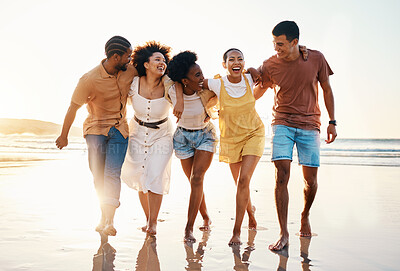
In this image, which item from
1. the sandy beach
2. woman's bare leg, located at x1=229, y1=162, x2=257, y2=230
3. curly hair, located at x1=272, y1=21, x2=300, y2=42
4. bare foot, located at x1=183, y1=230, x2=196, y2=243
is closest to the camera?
the sandy beach

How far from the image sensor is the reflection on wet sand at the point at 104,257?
3.38 meters

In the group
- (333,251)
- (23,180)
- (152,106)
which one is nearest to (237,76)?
(152,106)

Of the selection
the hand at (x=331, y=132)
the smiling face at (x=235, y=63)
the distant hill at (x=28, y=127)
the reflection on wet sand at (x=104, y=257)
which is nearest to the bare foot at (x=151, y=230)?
the reflection on wet sand at (x=104, y=257)

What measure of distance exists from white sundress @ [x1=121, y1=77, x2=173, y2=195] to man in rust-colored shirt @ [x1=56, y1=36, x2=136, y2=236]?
143 mm

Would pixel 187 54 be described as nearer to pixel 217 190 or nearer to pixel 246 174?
pixel 246 174

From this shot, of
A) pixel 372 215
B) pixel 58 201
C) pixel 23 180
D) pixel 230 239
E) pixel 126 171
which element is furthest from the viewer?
pixel 23 180

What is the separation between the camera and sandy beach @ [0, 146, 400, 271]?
11.6 feet

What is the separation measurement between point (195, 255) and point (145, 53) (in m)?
2.26

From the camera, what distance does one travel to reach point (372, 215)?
5.72 meters

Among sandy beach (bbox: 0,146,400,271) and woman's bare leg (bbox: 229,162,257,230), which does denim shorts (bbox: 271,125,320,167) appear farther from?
sandy beach (bbox: 0,146,400,271)

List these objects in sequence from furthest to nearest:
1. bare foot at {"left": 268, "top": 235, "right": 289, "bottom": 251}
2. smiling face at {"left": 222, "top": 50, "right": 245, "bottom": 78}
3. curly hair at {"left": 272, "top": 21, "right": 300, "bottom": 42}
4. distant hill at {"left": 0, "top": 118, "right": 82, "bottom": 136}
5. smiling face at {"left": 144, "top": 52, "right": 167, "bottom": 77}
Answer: distant hill at {"left": 0, "top": 118, "right": 82, "bottom": 136}, smiling face at {"left": 144, "top": 52, "right": 167, "bottom": 77}, smiling face at {"left": 222, "top": 50, "right": 245, "bottom": 78}, curly hair at {"left": 272, "top": 21, "right": 300, "bottom": 42}, bare foot at {"left": 268, "top": 235, "right": 289, "bottom": 251}

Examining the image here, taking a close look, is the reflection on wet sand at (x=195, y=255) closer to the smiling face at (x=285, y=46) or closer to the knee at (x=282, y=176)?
the knee at (x=282, y=176)

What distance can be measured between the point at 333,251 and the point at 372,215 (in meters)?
2.09

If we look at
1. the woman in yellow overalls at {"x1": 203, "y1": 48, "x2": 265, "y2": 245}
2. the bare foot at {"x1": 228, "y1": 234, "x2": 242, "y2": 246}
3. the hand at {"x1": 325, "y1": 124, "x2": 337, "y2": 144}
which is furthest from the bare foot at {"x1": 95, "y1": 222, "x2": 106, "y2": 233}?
the hand at {"x1": 325, "y1": 124, "x2": 337, "y2": 144}
